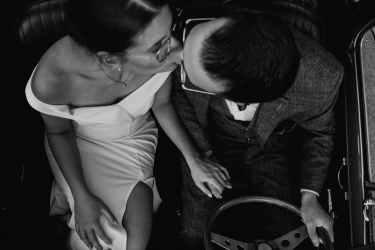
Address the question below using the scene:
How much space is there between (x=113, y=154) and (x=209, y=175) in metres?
0.40

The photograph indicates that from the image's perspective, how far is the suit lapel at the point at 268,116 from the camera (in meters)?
1.30

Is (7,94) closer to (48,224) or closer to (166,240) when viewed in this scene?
(48,224)

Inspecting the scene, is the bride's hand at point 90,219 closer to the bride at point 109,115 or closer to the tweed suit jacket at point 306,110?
the bride at point 109,115

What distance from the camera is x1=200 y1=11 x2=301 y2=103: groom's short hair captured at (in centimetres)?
93

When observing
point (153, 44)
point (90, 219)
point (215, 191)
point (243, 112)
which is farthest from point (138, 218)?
point (153, 44)

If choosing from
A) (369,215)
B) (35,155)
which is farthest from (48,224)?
(369,215)

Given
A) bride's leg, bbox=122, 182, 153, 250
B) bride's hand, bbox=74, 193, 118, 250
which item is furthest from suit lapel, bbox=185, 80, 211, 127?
bride's hand, bbox=74, 193, 118, 250

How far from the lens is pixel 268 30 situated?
923mm

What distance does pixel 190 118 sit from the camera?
1.54 meters

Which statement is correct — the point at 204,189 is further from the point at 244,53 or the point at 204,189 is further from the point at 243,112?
the point at 244,53

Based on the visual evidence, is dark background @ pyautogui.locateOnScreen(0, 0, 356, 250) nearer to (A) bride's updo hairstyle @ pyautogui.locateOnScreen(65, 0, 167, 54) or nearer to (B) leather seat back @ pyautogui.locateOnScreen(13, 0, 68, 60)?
(B) leather seat back @ pyautogui.locateOnScreen(13, 0, 68, 60)

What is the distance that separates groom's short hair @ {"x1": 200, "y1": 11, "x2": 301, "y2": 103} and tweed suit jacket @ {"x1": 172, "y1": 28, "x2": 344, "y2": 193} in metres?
0.22

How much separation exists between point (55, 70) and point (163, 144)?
83 centimetres

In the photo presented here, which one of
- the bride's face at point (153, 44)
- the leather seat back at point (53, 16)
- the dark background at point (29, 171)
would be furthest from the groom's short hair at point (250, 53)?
the dark background at point (29, 171)
